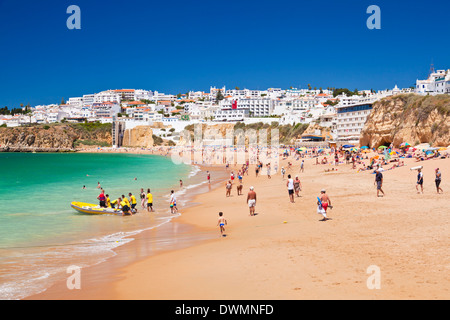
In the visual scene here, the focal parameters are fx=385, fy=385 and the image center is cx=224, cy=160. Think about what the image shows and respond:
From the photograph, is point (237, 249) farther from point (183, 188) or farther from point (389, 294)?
point (183, 188)

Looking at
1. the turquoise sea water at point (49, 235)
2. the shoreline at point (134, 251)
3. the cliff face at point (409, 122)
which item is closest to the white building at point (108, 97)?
the cliff face at point (409, 122)

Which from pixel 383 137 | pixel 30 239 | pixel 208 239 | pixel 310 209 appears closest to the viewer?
pixel 208 239

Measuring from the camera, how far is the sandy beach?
19.4 feet

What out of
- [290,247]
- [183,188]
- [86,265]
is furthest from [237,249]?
[183,188]

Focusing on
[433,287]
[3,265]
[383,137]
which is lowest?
[3,265]

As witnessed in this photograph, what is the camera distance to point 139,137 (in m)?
115

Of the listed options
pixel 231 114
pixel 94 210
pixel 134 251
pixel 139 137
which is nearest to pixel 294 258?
pixel 134 251

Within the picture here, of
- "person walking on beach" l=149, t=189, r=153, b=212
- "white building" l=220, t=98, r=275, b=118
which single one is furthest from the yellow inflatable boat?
"white building" l=220, t=98, r=275, b=118

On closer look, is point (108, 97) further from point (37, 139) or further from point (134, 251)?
point (134, 251)

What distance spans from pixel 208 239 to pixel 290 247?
2865mm

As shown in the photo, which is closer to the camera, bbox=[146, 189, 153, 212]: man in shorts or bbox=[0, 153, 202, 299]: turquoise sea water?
bbox=[0, 153, 202, 299]: turquoise sea water

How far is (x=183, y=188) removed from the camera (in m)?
26.0

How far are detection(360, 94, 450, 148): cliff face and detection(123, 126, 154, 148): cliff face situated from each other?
249ft

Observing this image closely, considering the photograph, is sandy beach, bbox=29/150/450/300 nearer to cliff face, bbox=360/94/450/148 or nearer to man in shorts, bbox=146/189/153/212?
man in shorts, bbox=146/189/153/212
